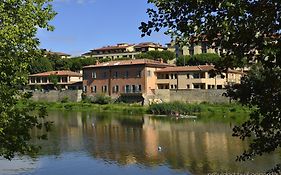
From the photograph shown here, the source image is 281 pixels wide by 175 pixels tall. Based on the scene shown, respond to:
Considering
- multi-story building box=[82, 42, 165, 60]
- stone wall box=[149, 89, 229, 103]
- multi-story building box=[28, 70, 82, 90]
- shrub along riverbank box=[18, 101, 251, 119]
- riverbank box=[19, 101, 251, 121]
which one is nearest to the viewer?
riverbank box=[19, 101, 251, 121]

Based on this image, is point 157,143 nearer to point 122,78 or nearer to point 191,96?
point 191,96

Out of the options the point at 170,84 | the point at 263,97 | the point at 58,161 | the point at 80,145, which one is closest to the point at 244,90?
the point at 263,97

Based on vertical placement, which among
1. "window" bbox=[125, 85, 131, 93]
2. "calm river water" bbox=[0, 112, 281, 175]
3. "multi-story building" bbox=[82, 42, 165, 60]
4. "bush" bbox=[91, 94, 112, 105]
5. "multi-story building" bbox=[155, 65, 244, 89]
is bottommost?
"calm river water" bbox=[0, 112, 281, 175]

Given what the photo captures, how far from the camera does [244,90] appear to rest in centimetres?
645

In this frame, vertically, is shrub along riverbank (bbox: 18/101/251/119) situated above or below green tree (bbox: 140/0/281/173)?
below

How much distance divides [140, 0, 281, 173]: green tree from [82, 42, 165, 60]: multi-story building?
396ft

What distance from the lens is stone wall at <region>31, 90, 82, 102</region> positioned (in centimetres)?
8356

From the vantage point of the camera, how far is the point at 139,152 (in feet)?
104

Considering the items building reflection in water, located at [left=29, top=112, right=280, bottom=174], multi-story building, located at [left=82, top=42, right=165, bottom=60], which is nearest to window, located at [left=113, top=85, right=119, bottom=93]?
building reflection in water, located at [left=29, top=112, right=280, bottom=174]

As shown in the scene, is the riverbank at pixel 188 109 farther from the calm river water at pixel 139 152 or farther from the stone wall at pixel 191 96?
the calm river water at pixel 139 152

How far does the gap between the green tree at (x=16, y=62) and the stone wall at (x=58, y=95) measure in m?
73.4

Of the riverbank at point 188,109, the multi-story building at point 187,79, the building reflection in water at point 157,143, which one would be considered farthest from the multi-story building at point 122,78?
the building reflection in water at point 157,143

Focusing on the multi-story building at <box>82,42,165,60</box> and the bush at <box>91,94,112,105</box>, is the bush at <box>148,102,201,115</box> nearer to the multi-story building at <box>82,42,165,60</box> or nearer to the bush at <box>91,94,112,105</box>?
the bush at <box>91,94,112,105</box>

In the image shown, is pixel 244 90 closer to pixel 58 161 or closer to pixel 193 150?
pixel 58 161
